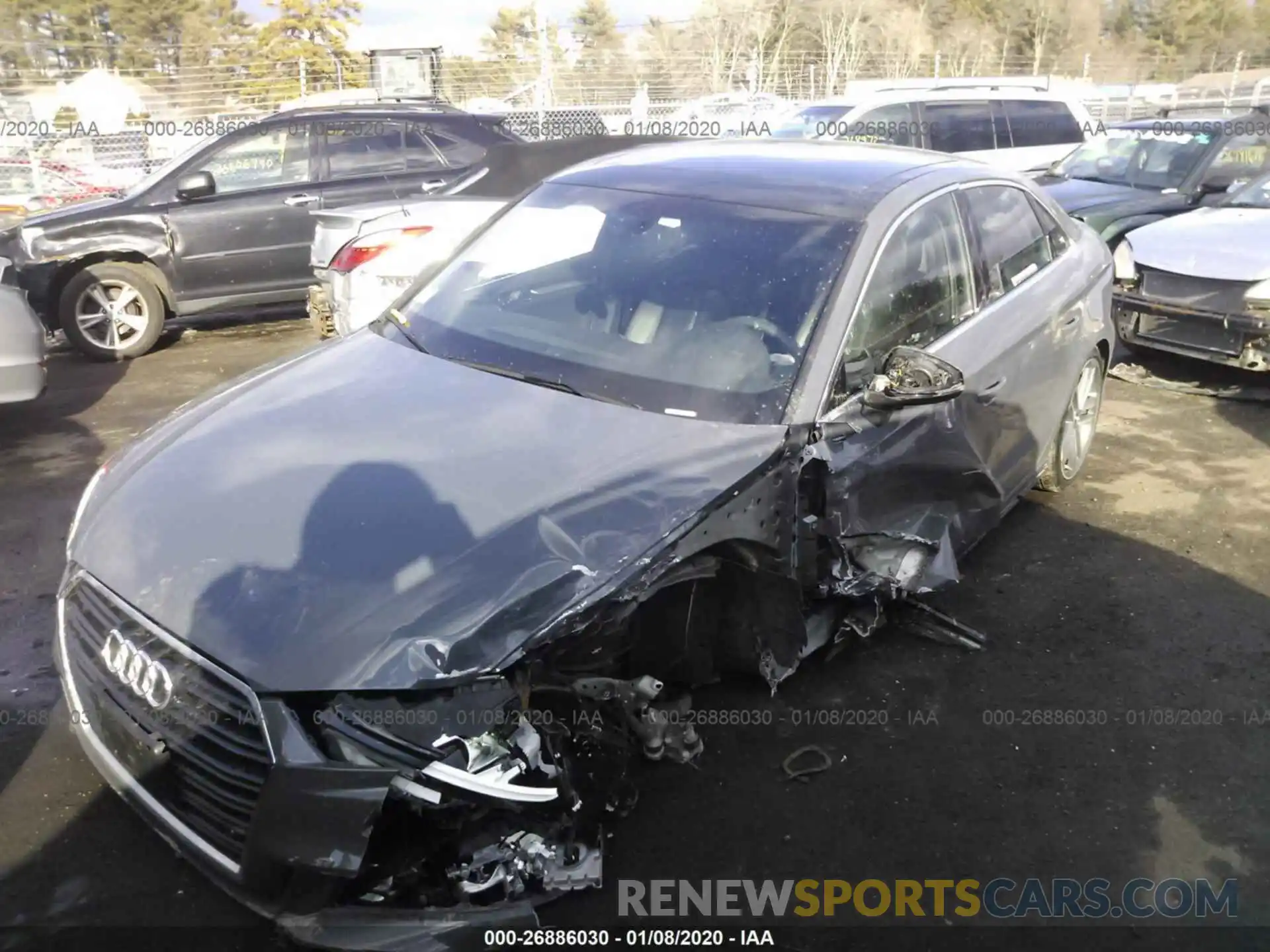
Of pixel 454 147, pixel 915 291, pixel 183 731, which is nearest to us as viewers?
pixel 183 731

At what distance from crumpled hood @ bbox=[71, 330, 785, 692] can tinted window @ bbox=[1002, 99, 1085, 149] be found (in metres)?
10.8

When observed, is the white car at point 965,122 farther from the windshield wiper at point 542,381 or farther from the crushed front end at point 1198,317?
the windshield wiper at point 542,381

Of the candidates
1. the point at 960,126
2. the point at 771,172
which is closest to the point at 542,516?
the point at 771,172

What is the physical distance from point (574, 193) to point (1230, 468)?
392cm

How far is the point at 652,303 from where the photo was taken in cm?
353

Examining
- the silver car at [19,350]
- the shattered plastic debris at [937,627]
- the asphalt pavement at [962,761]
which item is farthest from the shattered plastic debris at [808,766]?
the silver car at [19,350]

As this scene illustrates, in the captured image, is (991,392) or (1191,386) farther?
(1191,386)

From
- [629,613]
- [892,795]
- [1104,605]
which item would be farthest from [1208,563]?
[629,613]

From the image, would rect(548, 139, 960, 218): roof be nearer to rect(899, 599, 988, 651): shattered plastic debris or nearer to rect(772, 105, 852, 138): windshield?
rect(899, 599, 988, 651): shattered plastic debris

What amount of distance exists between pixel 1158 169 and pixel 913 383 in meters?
7.43

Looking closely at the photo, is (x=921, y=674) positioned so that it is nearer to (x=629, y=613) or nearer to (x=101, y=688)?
(x=629, y=613)

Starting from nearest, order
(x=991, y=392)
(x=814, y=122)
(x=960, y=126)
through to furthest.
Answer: (x=991, y=392)
(x=960, y=126)
(x=814, y=122)

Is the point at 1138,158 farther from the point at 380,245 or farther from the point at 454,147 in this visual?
the point at 380,245

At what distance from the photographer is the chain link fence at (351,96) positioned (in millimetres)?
16594
